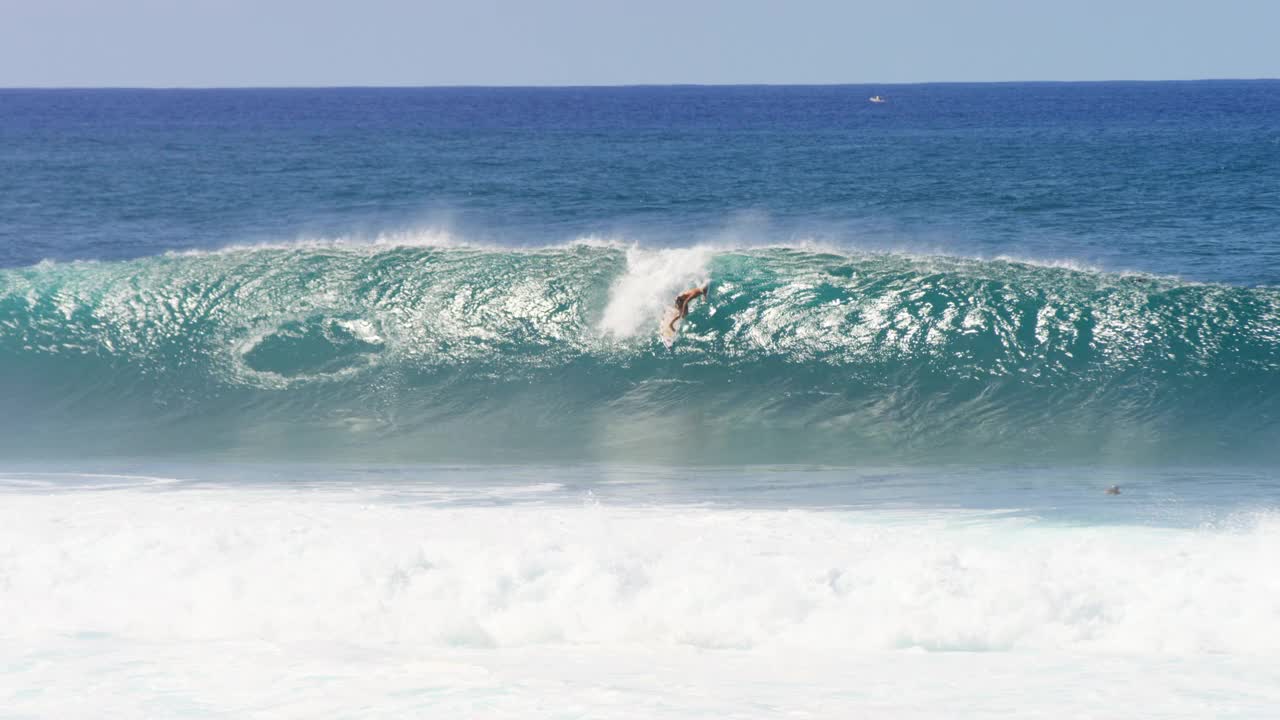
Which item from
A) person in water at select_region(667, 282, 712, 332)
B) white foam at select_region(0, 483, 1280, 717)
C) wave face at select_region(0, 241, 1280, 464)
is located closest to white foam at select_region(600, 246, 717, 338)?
wave face at select_region(0, 241, 1280, 464)

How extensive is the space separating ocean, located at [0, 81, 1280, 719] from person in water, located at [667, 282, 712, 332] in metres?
0.11

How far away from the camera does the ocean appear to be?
19.7ft

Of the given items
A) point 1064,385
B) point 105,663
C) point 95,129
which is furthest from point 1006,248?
point 95,129

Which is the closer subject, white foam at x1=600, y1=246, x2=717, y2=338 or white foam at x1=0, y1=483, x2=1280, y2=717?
white foam at x1=0, y1=483, x2=1280, y2=717

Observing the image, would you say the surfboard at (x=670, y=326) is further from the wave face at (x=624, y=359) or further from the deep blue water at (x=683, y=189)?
the deep blue water at (x=683, y=189)

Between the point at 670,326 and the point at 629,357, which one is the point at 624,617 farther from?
the point at 670,326

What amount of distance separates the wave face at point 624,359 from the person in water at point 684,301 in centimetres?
16

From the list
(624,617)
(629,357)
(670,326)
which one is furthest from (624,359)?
(624,617)

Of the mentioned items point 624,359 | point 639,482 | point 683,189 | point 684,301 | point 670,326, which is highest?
point 683,189

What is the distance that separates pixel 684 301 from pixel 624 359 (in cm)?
119

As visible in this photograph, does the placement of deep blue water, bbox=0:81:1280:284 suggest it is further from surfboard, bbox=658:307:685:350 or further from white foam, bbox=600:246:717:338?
surfboard, bbox=658:307:685:350

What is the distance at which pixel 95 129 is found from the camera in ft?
274

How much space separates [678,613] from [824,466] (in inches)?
179

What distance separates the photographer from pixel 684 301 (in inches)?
579
